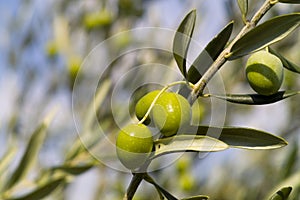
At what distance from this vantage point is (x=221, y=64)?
1.74 feet

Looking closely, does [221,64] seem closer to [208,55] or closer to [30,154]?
[208,55]

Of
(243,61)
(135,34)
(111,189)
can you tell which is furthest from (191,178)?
(135,34)

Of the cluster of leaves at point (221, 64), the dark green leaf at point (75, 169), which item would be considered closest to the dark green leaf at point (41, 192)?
the dark green leaf at point (75, 169)

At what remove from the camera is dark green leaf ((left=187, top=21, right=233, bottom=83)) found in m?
0.54

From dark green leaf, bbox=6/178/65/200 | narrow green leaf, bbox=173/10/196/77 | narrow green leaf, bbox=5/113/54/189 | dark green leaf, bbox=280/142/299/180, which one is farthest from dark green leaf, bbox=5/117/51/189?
narrow green leaf, bbox=173/10/196/77

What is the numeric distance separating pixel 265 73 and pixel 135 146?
4.9 inches

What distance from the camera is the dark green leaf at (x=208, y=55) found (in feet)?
1.79

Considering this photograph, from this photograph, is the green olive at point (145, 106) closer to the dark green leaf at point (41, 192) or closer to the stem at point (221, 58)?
the stem at point (221, 58)

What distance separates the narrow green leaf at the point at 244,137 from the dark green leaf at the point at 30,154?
0.58m

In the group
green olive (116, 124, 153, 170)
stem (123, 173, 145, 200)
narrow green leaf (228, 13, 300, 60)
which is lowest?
stem (123, 173, 145, 200)

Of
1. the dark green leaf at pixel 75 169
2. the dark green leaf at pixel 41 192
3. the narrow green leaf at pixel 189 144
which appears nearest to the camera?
the narrow green leaf at pixel 189 144

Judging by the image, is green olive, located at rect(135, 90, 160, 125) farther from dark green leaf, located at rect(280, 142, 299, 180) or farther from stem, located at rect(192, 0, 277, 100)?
dark green leaf, located at rect(280, 142, 299, 180)

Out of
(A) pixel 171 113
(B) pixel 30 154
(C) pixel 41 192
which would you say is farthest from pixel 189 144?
(B) pixel 30 154

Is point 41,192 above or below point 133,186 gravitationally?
below
